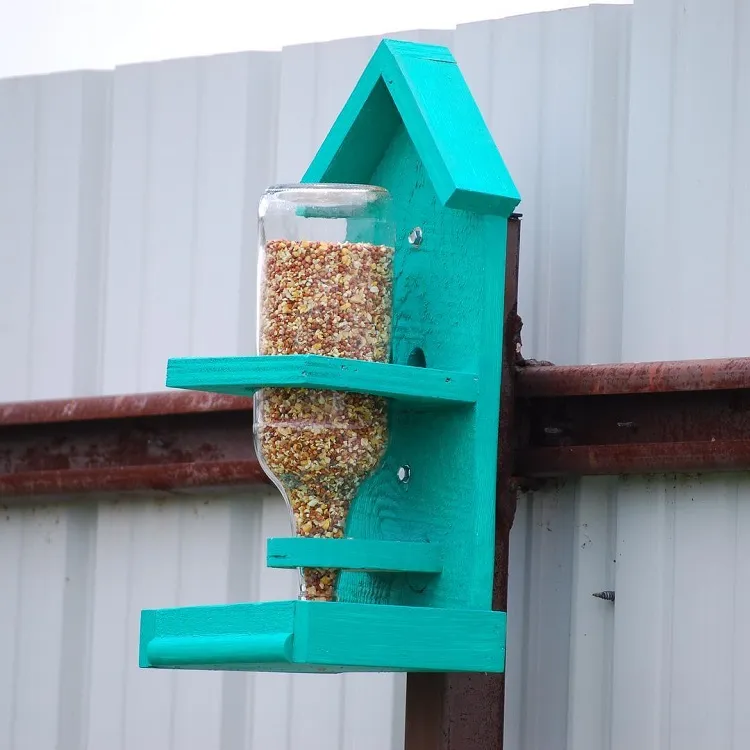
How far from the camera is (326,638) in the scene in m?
2.27

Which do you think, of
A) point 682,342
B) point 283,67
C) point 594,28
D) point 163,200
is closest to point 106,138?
point 163,200

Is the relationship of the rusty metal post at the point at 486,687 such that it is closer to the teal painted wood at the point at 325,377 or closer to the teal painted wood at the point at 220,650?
the teal painted wood at the point at 325,377

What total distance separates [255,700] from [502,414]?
0.79 m

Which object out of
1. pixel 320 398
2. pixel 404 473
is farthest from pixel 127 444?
pixel 320 398

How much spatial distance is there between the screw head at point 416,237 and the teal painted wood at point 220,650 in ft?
2.20

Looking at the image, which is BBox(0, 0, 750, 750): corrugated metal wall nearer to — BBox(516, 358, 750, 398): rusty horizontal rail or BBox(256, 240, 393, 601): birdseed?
BBox(516, 358, 750, 398): rusty horizontal rail

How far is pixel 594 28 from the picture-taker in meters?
2.89

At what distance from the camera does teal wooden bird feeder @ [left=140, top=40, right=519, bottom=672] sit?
234 centimetres

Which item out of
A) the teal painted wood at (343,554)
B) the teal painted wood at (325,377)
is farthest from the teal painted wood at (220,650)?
the teal painted wood at (325,377)

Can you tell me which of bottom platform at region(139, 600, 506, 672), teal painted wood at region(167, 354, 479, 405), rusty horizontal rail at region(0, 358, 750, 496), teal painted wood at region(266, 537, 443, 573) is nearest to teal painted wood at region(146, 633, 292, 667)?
bottom platform at region(139, 600, 506, 672)

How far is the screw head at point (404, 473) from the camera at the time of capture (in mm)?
2580

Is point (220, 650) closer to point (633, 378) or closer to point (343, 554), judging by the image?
point (343, 554)

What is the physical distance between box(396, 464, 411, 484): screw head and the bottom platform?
262 millimetres

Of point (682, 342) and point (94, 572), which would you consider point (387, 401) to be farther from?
point (94, 572)
